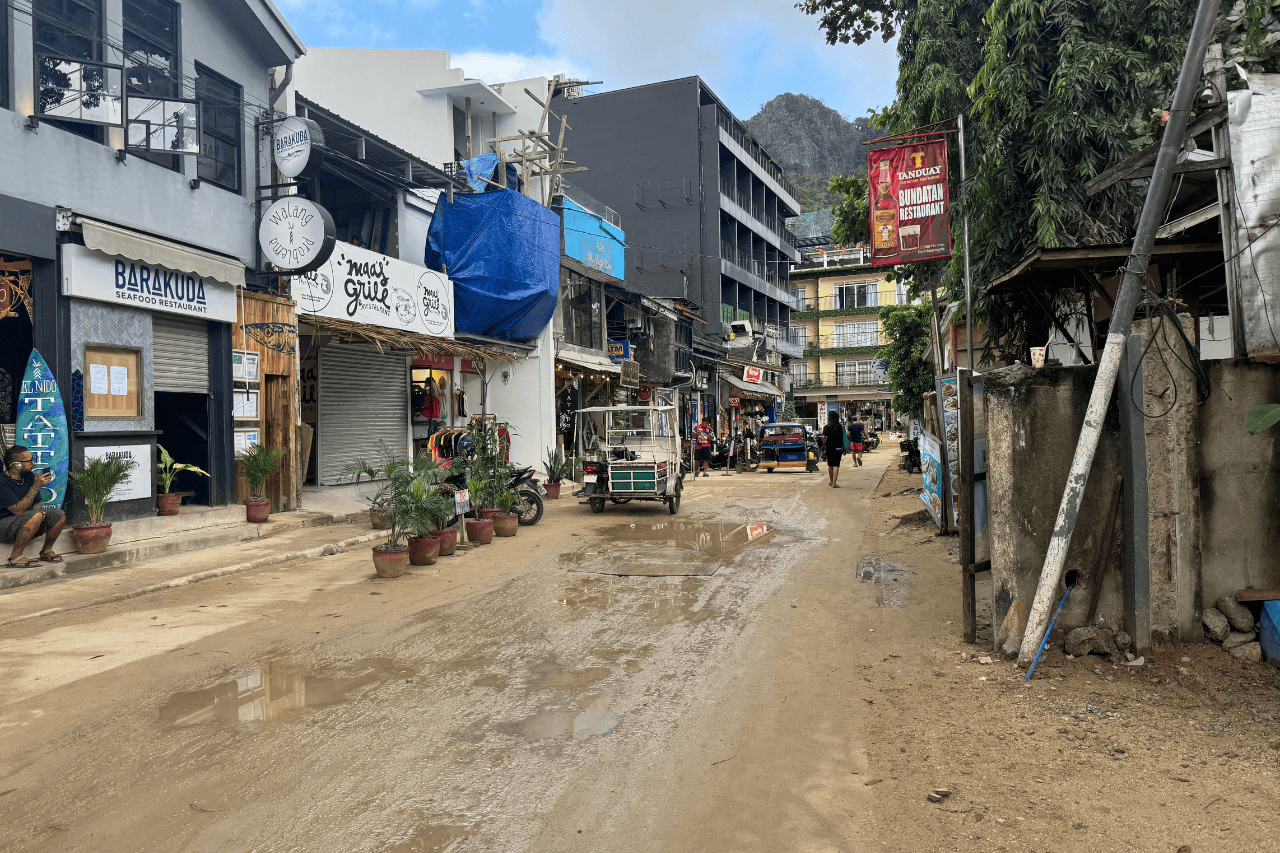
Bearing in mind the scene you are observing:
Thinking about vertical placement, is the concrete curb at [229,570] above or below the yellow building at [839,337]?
below

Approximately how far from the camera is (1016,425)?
6172 mm

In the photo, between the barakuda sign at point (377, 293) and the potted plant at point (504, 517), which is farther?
the barakuda sign at point (377, 293)

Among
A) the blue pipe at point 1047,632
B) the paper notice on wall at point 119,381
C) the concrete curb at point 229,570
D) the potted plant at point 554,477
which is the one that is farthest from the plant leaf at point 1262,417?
the potted plant at point 554,477

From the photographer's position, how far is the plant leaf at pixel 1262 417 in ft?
17.4

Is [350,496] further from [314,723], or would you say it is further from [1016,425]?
[1016,425]

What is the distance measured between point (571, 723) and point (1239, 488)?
4.98 metres

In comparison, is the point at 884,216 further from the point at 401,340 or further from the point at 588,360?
the point at 588,360

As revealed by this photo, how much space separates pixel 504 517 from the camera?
13031mm

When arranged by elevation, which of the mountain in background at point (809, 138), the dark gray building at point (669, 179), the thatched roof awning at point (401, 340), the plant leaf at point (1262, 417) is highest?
the mountain in background at point (809, 138)

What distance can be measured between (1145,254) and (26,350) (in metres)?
12.7

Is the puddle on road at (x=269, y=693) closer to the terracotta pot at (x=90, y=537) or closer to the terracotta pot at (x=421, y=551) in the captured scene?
the terracotta pot at (x=421, y=551)

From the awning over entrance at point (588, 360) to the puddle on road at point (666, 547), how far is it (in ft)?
35.9

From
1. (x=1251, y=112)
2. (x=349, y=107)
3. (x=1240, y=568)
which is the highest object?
(x=349, y=107)

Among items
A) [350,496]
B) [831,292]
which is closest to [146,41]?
[350,496]
